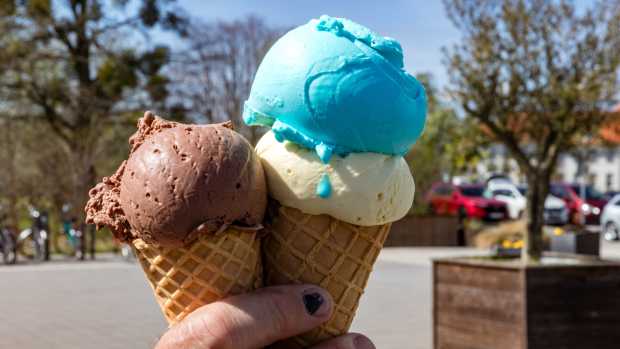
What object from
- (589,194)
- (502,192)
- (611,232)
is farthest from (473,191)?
(589,194)

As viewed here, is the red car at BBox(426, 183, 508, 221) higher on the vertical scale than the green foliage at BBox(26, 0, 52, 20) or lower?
lower

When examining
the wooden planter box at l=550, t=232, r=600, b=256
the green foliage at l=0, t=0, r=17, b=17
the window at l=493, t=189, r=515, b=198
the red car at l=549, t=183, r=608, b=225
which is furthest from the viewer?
the window at l=493, t=189, r=515, b=198

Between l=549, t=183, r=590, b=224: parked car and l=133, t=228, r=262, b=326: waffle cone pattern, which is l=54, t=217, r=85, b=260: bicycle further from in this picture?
l=549, t=183, r=590, b=224: parked car

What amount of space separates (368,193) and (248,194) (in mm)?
412

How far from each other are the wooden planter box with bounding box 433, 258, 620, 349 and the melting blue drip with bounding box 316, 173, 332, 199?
4136mm

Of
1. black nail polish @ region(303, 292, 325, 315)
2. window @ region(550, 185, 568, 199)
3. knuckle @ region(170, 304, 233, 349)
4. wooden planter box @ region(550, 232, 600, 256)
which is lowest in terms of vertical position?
window @ region(550, 185, 568, 199)

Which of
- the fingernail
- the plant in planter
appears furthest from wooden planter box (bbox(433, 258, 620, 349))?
the fingernail

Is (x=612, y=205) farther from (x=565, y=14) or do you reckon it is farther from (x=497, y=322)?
(x=497, y=322)

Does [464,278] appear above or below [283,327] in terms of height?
below

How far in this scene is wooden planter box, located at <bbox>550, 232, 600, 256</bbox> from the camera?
470 inches

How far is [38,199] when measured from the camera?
1998 cm

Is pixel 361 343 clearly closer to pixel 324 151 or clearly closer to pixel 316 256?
pixel 316 256

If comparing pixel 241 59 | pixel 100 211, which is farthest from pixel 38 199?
pixel 100 211

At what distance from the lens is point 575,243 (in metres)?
11.9
